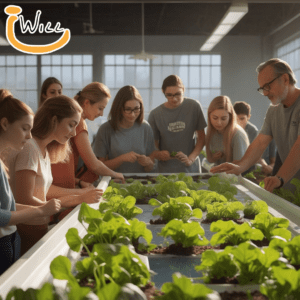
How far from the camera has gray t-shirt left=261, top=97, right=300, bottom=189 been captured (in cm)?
229

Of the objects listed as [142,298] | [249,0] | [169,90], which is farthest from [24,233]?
[249,0]

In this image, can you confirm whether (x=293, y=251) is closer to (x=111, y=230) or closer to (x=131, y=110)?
(x=111, y=230)

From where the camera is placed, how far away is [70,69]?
33.7 ft

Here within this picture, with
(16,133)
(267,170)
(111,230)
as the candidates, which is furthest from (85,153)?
(267,170)

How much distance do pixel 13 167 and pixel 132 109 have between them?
52.5 inches

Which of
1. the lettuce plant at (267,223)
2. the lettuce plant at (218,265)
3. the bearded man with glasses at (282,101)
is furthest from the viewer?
the bearded man with glasses at (282,101)

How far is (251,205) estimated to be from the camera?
1.46 metres

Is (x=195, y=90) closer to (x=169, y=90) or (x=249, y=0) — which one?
(x=249, y=0)

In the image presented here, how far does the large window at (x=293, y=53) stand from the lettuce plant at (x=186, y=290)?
28.3 feet

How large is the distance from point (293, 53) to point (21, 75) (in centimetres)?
662

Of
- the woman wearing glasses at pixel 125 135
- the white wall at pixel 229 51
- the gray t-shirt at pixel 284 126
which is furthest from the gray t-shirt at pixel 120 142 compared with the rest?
the white wall at pixel 229 51

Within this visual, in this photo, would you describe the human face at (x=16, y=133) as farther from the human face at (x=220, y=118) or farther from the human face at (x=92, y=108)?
the human face at (x=220, y=118)

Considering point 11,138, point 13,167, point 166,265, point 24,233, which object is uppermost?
point 11,138

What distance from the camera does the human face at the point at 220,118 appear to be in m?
3.08
